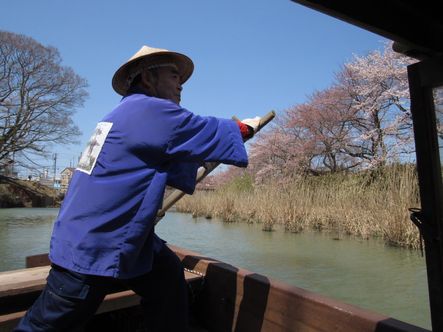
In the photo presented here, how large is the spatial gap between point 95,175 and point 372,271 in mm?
4451

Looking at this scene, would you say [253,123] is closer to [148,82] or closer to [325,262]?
[148,82]

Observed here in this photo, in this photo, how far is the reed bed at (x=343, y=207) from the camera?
6.19 metres

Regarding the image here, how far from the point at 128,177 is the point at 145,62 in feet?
1.41

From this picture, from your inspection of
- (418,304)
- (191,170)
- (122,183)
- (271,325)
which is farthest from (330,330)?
(418,304)

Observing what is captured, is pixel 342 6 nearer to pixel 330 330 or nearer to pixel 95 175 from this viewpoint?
pixel 95 175

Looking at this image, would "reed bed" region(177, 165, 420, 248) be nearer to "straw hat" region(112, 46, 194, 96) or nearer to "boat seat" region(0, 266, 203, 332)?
"boat seat" region(0, 266, 203, 332)

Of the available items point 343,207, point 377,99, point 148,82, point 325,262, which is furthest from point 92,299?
point 377,99

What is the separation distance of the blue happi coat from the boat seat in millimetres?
576

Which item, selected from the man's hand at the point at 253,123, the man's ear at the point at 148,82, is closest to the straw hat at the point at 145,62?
the man's ear at the point at 148,82

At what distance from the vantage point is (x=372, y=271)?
485 cm

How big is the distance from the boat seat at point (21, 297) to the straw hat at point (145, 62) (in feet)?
2.86

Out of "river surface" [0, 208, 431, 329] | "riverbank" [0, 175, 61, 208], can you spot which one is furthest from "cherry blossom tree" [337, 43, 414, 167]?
"riverbank" [0, 175, 61, 208]

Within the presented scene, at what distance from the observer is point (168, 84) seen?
1343 millimetres

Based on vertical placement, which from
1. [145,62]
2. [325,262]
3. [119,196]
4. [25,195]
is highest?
[25,195]
